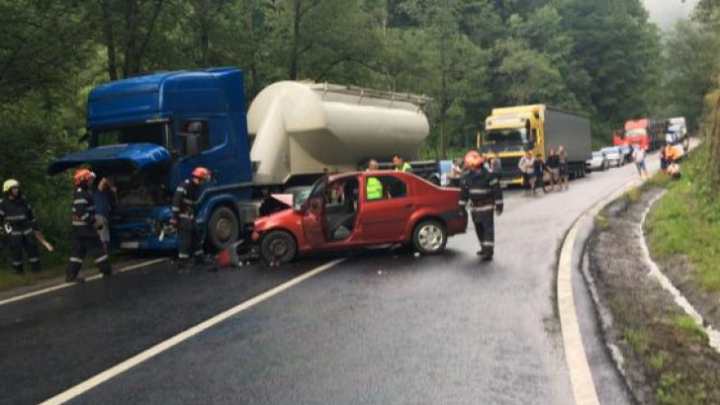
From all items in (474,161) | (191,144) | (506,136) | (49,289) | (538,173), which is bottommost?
(49,289)

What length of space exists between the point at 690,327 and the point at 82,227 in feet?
28.6

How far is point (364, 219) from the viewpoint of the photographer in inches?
452

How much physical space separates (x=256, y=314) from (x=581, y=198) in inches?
684

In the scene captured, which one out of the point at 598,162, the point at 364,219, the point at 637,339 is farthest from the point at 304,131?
the point at 598,162

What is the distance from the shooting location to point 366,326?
694 centimetres

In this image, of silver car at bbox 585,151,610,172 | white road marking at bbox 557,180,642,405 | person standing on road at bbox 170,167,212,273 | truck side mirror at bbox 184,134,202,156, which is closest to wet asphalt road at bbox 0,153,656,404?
white road marking at bbox 557,180,642,405

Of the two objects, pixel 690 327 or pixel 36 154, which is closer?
pixel 690 327

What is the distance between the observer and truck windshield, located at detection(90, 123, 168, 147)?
41.9ft

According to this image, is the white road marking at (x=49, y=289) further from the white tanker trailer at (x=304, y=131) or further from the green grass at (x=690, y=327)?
the green grass at (x=690, y=327)

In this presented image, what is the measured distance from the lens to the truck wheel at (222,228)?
43.5 feet

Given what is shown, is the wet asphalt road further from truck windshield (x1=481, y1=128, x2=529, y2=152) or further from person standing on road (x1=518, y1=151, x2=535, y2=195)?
truck windshield (x1=481, y1=128, x2=529, y2=152)

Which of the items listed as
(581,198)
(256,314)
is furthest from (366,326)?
(581,198)

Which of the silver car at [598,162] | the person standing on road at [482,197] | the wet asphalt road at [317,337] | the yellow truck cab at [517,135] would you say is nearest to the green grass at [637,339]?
the wet asphalt road at [317,337]

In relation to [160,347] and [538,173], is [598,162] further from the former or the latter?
[160,347]
